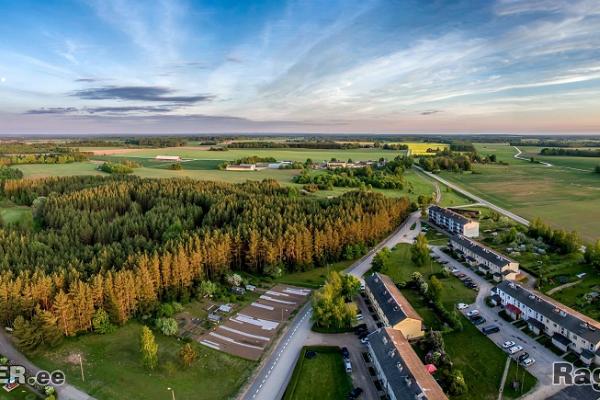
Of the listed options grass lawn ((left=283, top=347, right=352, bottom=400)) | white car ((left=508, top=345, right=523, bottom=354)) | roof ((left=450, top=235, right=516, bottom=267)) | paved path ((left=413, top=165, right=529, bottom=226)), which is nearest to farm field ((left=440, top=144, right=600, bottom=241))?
paved path ((left=413, top=165, right=529, bottom=226))

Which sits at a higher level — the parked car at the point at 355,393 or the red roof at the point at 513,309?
the red roof at the point at 513,309

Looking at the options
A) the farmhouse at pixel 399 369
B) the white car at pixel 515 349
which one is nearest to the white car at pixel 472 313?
the white car at pixel 515 349

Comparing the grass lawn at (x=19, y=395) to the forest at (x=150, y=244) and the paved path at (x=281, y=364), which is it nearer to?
the forest at (x=150, y=244)

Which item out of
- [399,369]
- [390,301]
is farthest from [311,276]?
[399,369]

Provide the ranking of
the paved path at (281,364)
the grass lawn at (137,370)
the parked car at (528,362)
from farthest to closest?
1. the parked car at (528,362)
2. the grass lawn at (137,370)
3. the paved path at (281,364)

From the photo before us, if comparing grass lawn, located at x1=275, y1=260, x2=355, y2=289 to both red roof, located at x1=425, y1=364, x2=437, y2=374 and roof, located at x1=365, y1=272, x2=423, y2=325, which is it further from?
red roof, located at x1=425, y1=364, x2=437, y2=374

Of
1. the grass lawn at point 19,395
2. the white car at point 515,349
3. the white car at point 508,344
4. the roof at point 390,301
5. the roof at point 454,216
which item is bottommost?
the grass lawn at point 19,395

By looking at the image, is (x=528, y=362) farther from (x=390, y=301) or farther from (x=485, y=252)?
(x=485, y=252)
